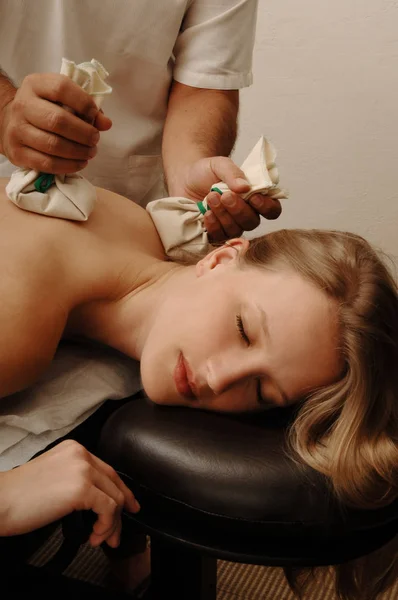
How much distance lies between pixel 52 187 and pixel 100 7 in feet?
1.64

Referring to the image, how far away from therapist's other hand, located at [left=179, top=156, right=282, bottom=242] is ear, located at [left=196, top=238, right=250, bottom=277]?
7cm

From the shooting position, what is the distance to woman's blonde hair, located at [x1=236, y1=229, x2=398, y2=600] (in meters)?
0.86

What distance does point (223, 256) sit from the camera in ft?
3.80

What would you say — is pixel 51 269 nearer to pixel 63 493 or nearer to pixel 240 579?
pixel 63 493

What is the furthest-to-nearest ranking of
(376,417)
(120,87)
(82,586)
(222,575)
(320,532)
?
(222,575) < (120,87) < (82,586) < (376,417) < (320,532)

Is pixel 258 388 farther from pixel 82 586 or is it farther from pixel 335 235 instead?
pixel 82 586

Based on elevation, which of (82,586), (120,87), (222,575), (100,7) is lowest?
(222,575)

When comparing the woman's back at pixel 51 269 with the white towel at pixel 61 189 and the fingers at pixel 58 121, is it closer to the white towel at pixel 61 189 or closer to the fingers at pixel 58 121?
the white towel at pixel 61 189

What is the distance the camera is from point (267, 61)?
7.58 feet

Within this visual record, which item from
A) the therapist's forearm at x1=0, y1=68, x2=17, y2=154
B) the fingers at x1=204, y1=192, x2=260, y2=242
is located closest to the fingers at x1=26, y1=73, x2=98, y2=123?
the therapist's forearm at x1=0, y1=68, x2=17, y2=154

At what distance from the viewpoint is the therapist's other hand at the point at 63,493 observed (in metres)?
0.79

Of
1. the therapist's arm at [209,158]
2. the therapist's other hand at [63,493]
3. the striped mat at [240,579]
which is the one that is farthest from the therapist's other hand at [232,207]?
the striped mat at [240,579]

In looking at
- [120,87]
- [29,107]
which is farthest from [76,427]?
[120,87]

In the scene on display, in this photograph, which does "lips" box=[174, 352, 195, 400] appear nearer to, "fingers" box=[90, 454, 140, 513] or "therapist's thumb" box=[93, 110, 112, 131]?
"fingers" box=[90, 454, 140, 513]
